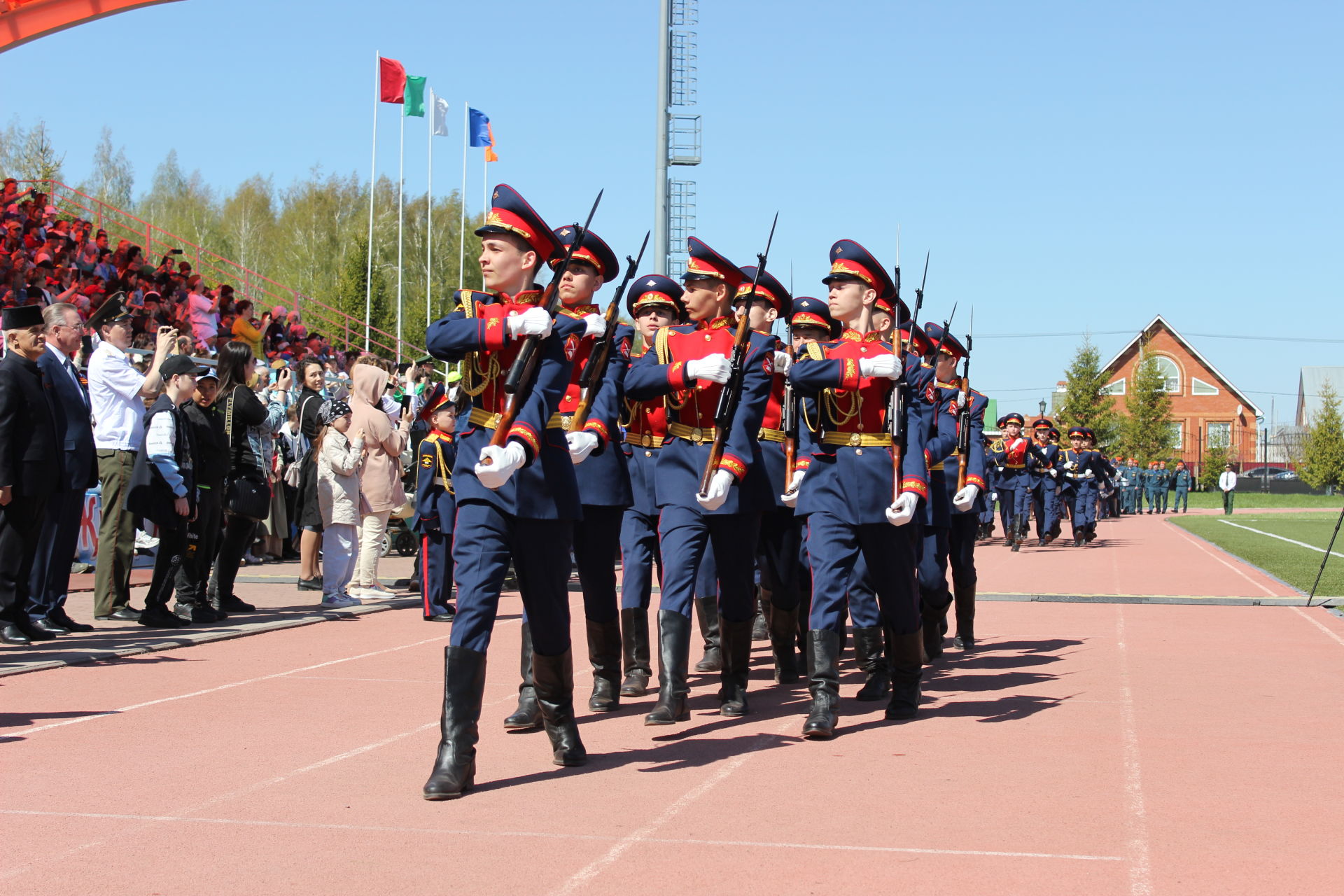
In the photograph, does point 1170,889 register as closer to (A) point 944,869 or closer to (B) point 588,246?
(A) point 944,869

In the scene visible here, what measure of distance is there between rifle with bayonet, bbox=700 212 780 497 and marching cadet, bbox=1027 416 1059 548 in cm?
1889

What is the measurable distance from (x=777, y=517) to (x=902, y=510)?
6.07ft

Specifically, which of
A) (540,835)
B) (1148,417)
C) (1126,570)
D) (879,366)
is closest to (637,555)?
(879,366)

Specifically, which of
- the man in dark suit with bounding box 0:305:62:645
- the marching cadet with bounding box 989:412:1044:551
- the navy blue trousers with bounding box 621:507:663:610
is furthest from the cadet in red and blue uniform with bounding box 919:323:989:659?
the marching cadet with bounding box 989:412:1044:551

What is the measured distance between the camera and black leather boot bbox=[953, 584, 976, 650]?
10.1 meters

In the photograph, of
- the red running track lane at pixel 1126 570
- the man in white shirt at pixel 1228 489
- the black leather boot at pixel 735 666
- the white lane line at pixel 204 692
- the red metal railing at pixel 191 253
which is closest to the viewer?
the white lane line at pixel 204 692

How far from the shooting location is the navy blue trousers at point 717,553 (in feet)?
22.9

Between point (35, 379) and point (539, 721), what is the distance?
4694 mm

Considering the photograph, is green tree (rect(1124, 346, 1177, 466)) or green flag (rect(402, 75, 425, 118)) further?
green tree (rect(1124, 346, 1177, 466))

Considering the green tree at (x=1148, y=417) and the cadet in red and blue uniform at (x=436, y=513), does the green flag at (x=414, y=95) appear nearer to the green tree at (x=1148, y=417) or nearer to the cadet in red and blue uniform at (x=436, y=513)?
the cadet in red and blue uniform at (x=436, y=513)

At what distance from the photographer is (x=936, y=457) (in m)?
9.29

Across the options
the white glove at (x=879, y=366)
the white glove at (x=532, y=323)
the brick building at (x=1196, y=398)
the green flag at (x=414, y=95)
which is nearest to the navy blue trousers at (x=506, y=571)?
the white glove at (x=532, y=323)

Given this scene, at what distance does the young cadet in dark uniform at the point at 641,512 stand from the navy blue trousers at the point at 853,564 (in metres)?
1.02

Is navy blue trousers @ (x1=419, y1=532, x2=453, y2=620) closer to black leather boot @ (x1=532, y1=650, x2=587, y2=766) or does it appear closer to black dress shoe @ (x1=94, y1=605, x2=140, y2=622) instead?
black dress shoe @ (x1=94, y1=605, x2=140, y2=622)
